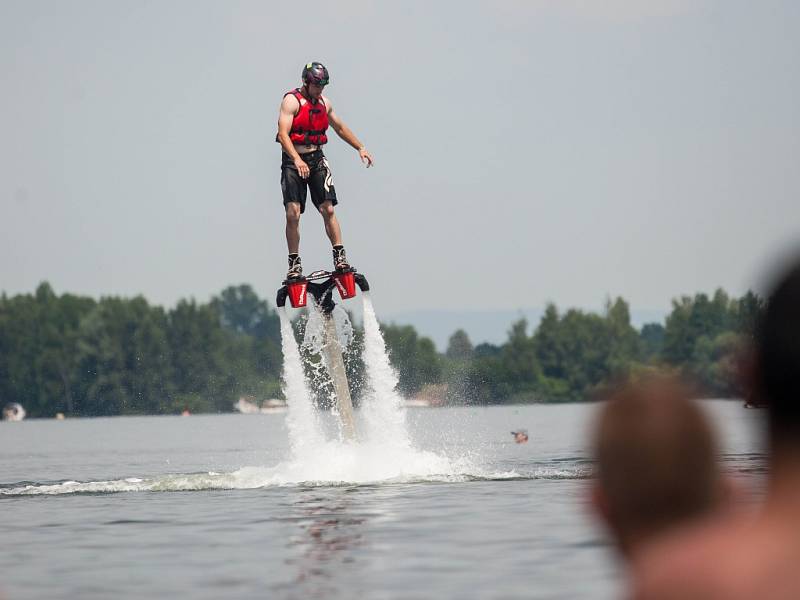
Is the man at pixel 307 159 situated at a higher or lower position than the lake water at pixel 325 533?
higher

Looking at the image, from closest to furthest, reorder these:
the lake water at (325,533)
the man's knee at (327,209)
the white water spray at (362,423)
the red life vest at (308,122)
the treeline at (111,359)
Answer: the lake water at (325,533) < the red life vest at (308,122) < the man's knee at (327,209) < the white water spray at (362,423) < the treeline at (111,359)

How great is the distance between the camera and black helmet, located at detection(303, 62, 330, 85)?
22750 mm

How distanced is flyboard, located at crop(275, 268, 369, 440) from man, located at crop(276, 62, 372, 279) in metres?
0.17

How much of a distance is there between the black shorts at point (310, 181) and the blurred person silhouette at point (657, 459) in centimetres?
2010

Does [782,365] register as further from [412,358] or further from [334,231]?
[412,358]

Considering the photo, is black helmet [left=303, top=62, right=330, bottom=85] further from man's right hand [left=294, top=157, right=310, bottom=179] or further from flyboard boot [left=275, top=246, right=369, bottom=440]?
flyboard boot [left=275, top=246, right=369, bottom=440]

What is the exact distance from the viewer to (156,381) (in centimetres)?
18750

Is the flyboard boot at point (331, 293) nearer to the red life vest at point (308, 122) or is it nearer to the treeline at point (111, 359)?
the red life vest at point (308, 122)

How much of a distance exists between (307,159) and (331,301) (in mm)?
2398

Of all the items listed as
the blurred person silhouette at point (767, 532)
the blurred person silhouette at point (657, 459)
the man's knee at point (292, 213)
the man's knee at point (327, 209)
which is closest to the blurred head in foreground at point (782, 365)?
the blurred person silhouette at point (767, 532)

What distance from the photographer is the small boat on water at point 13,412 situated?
586 feet

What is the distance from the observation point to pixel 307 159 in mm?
23344

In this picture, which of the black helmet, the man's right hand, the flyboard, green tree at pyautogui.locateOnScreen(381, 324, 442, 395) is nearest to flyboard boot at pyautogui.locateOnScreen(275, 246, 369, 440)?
the flyboard

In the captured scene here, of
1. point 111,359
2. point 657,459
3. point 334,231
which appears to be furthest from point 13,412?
point 657,459
